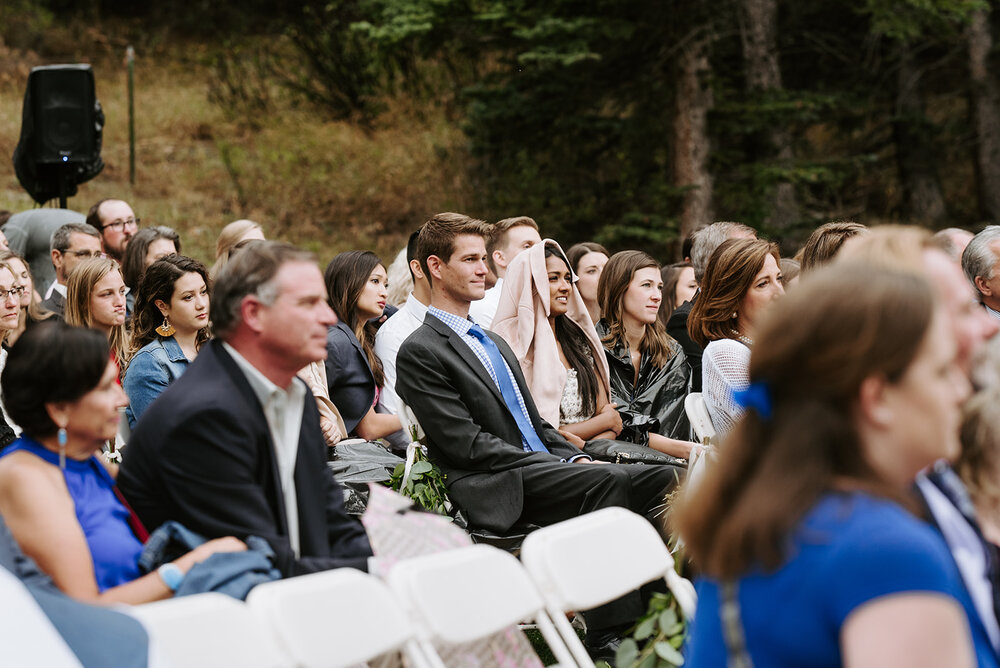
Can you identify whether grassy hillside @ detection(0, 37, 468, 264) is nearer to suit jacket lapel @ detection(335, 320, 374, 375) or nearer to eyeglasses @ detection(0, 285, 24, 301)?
suit jacket lapel @ detection(335, 320, 374, 375)

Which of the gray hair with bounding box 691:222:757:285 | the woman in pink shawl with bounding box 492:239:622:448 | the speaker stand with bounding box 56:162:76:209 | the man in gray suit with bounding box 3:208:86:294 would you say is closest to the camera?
the woman in pink shawl with bounding box 492:239:622:448

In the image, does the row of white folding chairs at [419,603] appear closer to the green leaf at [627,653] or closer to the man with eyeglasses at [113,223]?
the green leaf at [627,653]

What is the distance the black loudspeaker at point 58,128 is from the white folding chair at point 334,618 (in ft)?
25.3

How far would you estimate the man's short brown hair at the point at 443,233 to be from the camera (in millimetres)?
4695

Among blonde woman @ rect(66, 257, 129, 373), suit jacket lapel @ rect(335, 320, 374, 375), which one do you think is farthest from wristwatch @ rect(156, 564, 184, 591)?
suit jacket lapel @ rect(335, 320, 374, 375)

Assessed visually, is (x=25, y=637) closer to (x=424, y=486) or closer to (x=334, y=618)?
(x=334, y=618)

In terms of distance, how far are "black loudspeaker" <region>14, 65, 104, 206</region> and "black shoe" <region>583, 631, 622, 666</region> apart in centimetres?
697

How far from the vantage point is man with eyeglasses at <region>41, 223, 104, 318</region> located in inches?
252

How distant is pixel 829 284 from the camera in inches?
56.7

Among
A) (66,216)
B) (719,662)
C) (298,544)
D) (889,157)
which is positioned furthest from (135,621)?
(889,157)

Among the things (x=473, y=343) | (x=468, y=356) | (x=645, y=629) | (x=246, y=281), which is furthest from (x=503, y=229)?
(x=645, y=629)

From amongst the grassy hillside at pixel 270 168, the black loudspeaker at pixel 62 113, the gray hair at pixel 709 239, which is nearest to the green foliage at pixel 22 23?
the grassy hillside at pixel 270 168

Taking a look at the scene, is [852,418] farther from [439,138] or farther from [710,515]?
[439,138]

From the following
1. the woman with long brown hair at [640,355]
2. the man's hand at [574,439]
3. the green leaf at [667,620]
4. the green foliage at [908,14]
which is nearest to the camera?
the green leaf at [667,620]
